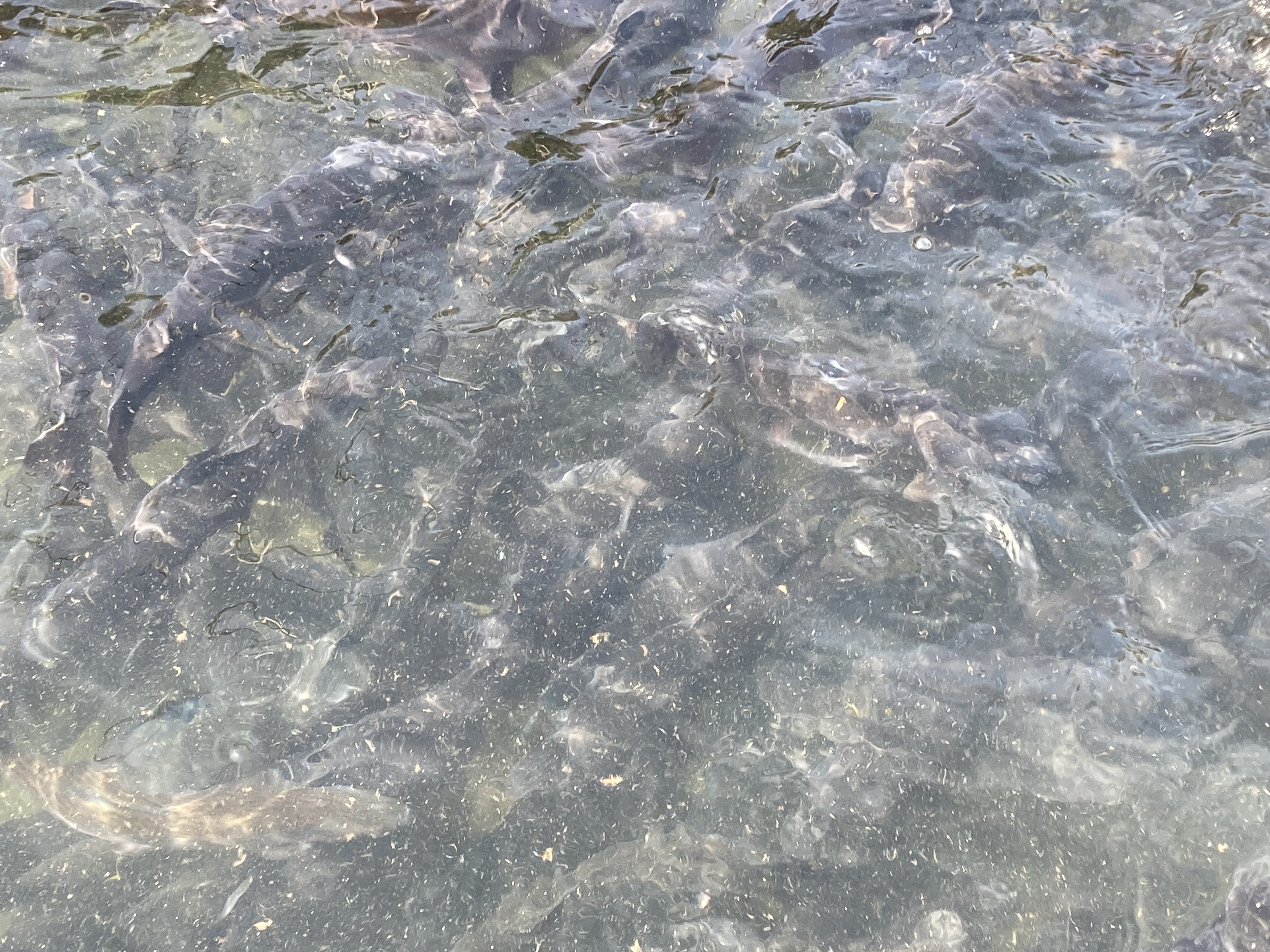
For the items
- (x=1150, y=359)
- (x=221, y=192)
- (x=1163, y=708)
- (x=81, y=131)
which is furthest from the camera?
(x=81, y=131)

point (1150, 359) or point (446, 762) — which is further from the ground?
point (1150, 359)

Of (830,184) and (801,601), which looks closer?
(801,601)

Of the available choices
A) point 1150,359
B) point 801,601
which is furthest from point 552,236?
point 1150,359

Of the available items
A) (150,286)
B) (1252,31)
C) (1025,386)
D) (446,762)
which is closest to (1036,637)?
(1025,386)

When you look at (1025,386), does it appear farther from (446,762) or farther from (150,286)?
(150,286)

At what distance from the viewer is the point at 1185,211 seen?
3652 mm

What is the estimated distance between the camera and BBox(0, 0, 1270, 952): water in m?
2.79

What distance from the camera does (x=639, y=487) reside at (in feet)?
11.0

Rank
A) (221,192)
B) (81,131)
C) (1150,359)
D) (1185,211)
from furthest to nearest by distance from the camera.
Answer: (81,131), (221,192), (1185,211), (1150,359)

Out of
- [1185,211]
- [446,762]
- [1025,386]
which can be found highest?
[1185,211]

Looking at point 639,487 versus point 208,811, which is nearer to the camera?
point 208,811

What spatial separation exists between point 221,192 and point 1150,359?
4.49 metres

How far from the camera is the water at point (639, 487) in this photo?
279cm

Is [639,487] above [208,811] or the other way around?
above
